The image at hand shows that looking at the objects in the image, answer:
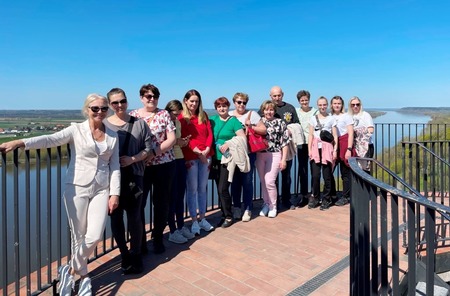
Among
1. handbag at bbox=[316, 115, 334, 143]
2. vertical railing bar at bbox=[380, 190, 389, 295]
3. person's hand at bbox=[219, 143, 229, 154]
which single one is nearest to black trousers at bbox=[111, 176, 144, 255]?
person's hand at bbox=[219, 143, 229, 154]

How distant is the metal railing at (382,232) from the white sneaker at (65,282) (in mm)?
→ 2153

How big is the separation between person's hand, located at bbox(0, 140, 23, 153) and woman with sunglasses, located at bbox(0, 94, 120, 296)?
8.3 inches

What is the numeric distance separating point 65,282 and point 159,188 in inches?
48.6

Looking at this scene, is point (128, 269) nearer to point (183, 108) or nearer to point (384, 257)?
point (183, 108)

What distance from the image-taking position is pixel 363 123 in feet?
18.4

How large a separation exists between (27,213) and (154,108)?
4.99ft

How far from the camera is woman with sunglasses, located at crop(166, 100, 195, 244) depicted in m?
4.12

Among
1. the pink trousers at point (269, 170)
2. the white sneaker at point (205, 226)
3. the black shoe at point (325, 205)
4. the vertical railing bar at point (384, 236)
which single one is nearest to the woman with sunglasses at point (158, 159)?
the white sneaker at point (205, 226)

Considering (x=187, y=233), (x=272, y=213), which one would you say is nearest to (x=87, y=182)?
(x=187, y=233)

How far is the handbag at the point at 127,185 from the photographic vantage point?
3.28 m

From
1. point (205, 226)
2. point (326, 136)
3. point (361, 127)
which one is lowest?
point (205, 226)

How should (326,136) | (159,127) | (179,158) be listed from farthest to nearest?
1. (326,136)
2. (179,158)
3. (159,127)

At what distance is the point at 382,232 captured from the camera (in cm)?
190

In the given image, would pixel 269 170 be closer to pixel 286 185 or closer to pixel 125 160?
pixel 286 185
